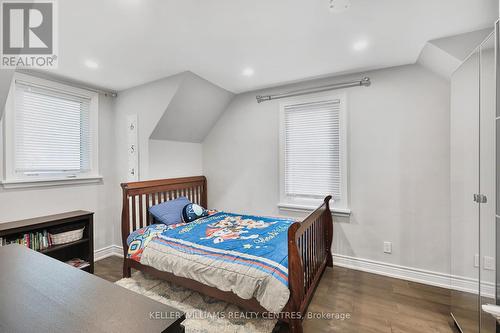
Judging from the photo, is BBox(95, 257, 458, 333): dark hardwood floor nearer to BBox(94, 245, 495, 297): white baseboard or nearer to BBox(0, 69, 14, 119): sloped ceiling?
BBox(94, 245, 495, 297): white baseboard

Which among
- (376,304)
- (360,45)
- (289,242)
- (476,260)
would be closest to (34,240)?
(289,242)

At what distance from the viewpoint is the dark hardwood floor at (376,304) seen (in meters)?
1.81

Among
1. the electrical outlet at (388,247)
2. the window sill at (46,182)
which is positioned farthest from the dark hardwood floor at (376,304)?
the window sill at (46,182)

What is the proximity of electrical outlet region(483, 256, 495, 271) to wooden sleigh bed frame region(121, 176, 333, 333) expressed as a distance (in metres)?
1.16

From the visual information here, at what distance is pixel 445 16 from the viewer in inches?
68.1

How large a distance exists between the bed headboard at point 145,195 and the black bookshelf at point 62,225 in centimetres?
44

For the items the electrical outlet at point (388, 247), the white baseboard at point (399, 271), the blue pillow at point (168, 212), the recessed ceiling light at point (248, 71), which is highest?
the recessed ceiling light at point (248, 71)

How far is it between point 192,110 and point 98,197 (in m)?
1.80

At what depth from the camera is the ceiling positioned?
162 cm

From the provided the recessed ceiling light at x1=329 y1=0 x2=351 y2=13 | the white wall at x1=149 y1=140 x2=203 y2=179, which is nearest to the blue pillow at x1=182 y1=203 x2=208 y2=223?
the white wall at x1=149 y1=140 x2=203 y2=179

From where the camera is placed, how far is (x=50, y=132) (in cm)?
279

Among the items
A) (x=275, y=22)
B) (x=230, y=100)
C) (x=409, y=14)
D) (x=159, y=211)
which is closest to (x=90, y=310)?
(x=275, y=22)

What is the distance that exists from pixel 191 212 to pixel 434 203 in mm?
2764

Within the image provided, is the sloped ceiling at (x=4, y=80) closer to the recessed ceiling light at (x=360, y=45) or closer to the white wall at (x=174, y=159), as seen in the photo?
Result: the white wall at (x=174, y=159)
